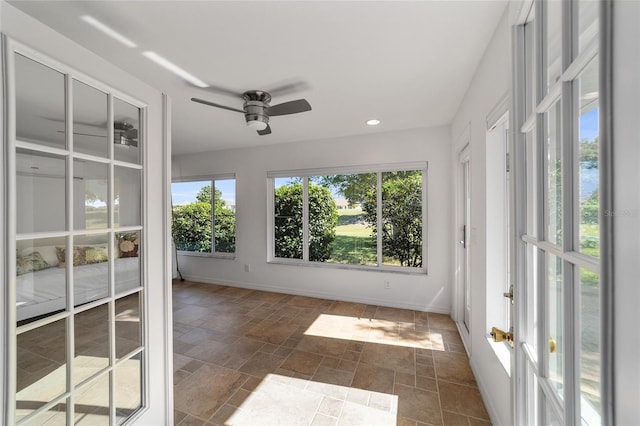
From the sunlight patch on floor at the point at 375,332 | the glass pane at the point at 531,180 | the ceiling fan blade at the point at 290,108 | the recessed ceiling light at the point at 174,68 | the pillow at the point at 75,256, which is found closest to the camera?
the glass pane at the point at 531,180

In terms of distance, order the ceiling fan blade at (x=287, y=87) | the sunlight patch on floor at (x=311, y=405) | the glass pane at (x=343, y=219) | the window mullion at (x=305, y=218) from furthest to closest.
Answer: the window mullion at (x=305, y=218) → the glass pane at (x=343, y=219) → the ceiling fan blade at (x=287, y=87) → the sunlight patch on floor at (x=311, y=405)

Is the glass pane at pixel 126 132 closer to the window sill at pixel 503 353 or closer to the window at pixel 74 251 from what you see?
the window at pixel 74 251

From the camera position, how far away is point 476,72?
6.79 feet

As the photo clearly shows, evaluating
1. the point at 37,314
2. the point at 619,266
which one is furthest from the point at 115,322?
the point at 619,266

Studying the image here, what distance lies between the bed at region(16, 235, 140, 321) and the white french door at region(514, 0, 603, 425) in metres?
1.70

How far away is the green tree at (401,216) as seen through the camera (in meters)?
3.71

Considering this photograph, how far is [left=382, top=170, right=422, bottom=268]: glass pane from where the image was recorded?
371cm

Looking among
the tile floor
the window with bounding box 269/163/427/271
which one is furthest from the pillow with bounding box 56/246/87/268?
the window with bounding box 269/163/427/271

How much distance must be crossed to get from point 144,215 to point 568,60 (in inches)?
71.5

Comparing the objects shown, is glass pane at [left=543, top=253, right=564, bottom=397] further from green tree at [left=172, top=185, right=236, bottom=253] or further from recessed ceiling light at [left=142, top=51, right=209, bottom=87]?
green tree at [left=172, top=185, right=236, bottom=253]

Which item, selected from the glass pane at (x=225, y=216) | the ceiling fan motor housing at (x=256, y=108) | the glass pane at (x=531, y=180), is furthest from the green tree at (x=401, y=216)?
the glass pane at (x=531, y=180)

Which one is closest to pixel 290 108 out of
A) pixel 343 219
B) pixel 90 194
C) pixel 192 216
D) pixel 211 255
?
pixel 90 194

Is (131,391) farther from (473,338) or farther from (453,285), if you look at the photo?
(453,285)

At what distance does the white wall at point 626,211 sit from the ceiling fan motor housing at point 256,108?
2.29 m
